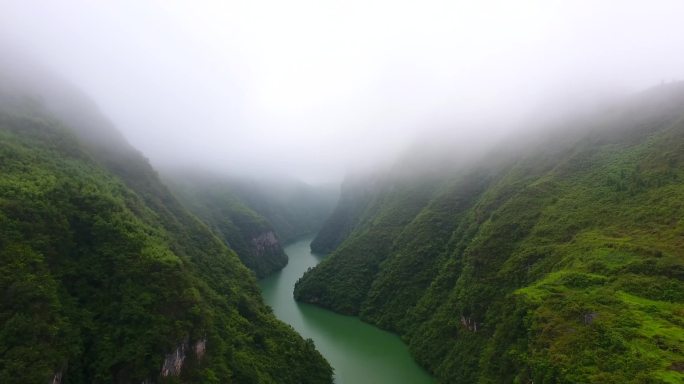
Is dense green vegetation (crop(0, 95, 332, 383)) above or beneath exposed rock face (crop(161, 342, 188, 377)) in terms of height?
above

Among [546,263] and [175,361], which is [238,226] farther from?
[546,263]

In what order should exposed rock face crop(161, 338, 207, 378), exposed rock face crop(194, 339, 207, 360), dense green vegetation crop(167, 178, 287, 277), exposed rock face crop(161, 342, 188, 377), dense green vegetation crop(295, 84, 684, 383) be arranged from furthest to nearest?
dense green vegetation crop(167, 178, 287, 277) → exposed rock face crop(194, 339, 207, 360) → exposed rock face crop(161, 338, 207, 378) → exposed rock face crop(161, 342, 188, 377) → dense green vegetation crop(295, 84, 684, 383)

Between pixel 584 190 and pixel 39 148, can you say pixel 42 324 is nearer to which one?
pixel 39 148

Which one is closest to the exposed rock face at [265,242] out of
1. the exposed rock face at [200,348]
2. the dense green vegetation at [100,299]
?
the dense green vegetation at [100,299]

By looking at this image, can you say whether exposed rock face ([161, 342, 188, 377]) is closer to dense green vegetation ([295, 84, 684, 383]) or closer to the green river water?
the green river water

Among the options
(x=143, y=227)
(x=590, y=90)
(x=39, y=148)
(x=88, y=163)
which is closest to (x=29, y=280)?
(x=143, y=227)

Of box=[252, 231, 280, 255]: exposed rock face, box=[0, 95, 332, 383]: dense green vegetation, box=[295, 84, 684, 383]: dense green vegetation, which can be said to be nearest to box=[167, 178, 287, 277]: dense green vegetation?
box=[252, 231, 280, 255]: exposed rock face
